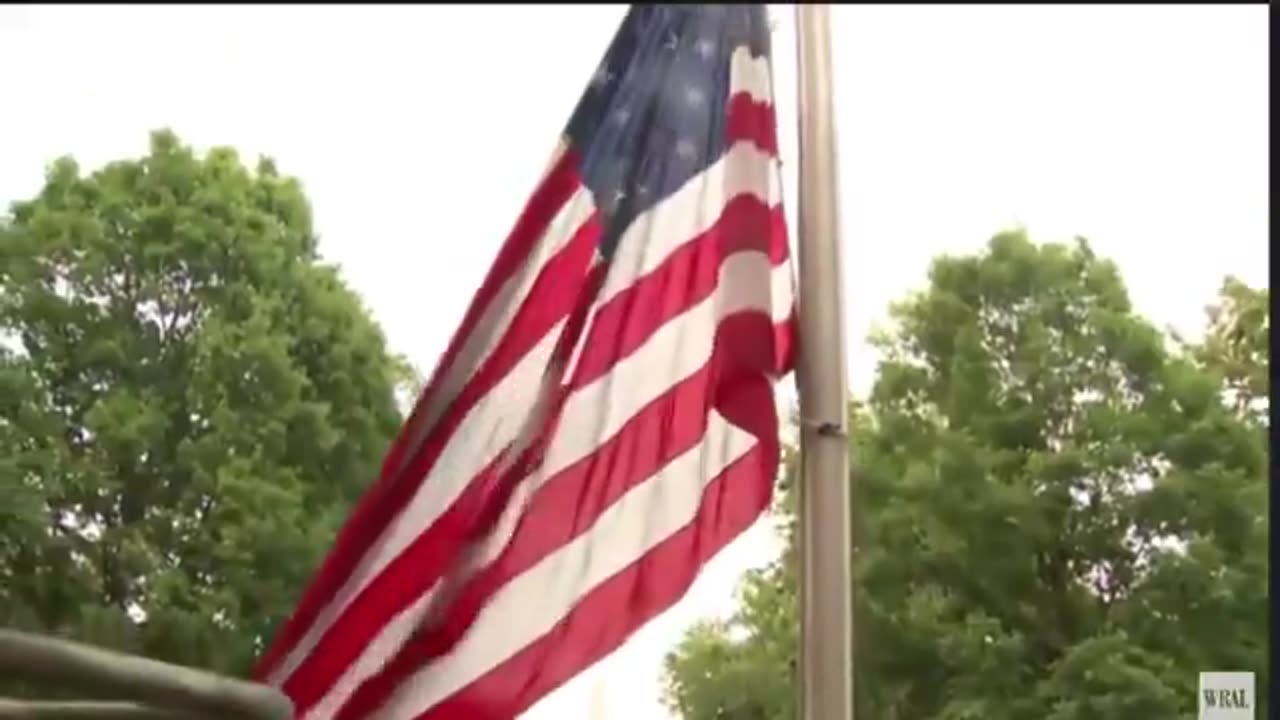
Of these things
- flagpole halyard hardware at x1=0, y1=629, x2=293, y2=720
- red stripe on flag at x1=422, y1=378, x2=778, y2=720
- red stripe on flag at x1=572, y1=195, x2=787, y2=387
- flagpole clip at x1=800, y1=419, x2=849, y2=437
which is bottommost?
flagpole halyard hardware at x1=0, y1=629, x2=293, y2=720

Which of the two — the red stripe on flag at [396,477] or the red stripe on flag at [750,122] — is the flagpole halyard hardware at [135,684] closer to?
the red stripe on flag at [396,477]

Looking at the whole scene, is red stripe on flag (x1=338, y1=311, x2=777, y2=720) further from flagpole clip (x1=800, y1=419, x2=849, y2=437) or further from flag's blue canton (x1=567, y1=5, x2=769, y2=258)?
flag's blue canton (x1=567, y1=5, x2=769, y2=258)

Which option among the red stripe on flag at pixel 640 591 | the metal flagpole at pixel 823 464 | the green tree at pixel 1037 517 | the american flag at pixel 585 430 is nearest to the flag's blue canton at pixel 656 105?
the american flag at pixel 585 430

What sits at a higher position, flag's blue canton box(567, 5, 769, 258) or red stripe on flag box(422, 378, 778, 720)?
flag's blue canton box(567, 5, 769, 258)

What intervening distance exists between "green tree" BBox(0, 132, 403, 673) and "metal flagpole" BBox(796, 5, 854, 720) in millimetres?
516

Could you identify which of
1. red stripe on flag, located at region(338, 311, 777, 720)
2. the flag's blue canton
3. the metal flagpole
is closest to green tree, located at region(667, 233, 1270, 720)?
the metal flagpole

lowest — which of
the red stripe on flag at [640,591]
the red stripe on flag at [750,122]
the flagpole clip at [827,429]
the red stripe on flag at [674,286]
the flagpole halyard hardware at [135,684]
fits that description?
the flagpole halyard hardware at [135,684]

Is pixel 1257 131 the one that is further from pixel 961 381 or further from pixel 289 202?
pixel 289 202

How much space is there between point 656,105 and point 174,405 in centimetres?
66

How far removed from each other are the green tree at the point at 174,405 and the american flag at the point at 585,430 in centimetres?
16

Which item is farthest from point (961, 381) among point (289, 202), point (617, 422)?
point (289, 202)

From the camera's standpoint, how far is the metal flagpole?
1798mm

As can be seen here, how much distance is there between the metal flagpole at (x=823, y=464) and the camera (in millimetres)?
1798

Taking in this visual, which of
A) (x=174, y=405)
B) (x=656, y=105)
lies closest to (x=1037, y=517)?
(x=656, y=105)
